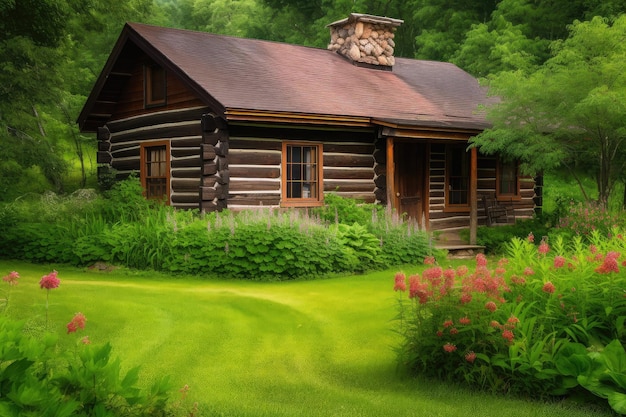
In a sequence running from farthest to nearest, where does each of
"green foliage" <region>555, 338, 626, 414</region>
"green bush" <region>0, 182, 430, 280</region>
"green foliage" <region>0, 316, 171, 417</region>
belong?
"green bush" <region>0, 182, 430, 280</region>, "green foliage" <region>555, 338, 626, 414</region>, "green foliage" <region>0, 316, 171, 417</region>

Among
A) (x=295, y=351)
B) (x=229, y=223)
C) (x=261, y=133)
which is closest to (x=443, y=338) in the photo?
(x=295, y=351)

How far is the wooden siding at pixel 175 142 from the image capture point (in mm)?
16109

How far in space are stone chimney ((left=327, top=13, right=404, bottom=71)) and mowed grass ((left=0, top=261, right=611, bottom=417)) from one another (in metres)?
11.1

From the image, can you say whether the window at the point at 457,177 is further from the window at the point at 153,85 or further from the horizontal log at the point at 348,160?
the window at the point at 153,85

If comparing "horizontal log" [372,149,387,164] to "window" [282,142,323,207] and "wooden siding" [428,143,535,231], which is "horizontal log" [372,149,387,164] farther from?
"wooden siding" [428,143,535,231]

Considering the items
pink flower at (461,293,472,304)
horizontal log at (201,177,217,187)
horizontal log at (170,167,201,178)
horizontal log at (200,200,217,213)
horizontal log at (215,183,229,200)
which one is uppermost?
horizontal log at (170,167,201,178)

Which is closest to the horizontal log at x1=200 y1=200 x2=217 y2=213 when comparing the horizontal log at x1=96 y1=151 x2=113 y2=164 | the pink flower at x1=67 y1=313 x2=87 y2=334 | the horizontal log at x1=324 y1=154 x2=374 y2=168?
the horizontal log at x1=324 y1=154 x2=374 y2=168

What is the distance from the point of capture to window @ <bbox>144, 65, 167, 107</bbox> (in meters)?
17.5

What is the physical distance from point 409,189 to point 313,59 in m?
4.72

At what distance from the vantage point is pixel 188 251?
40.4ft

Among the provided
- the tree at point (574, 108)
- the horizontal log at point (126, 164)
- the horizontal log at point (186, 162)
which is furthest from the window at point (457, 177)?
the horizontal log at point (126, 164)

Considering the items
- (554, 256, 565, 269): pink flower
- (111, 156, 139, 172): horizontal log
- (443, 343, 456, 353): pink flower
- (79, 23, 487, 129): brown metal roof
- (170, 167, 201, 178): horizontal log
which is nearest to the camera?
(443, 343, 456, 353): pink flower

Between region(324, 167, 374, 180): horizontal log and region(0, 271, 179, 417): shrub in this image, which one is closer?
region(0, 271, 179, 417): shrub

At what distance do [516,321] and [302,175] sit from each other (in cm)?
1136
